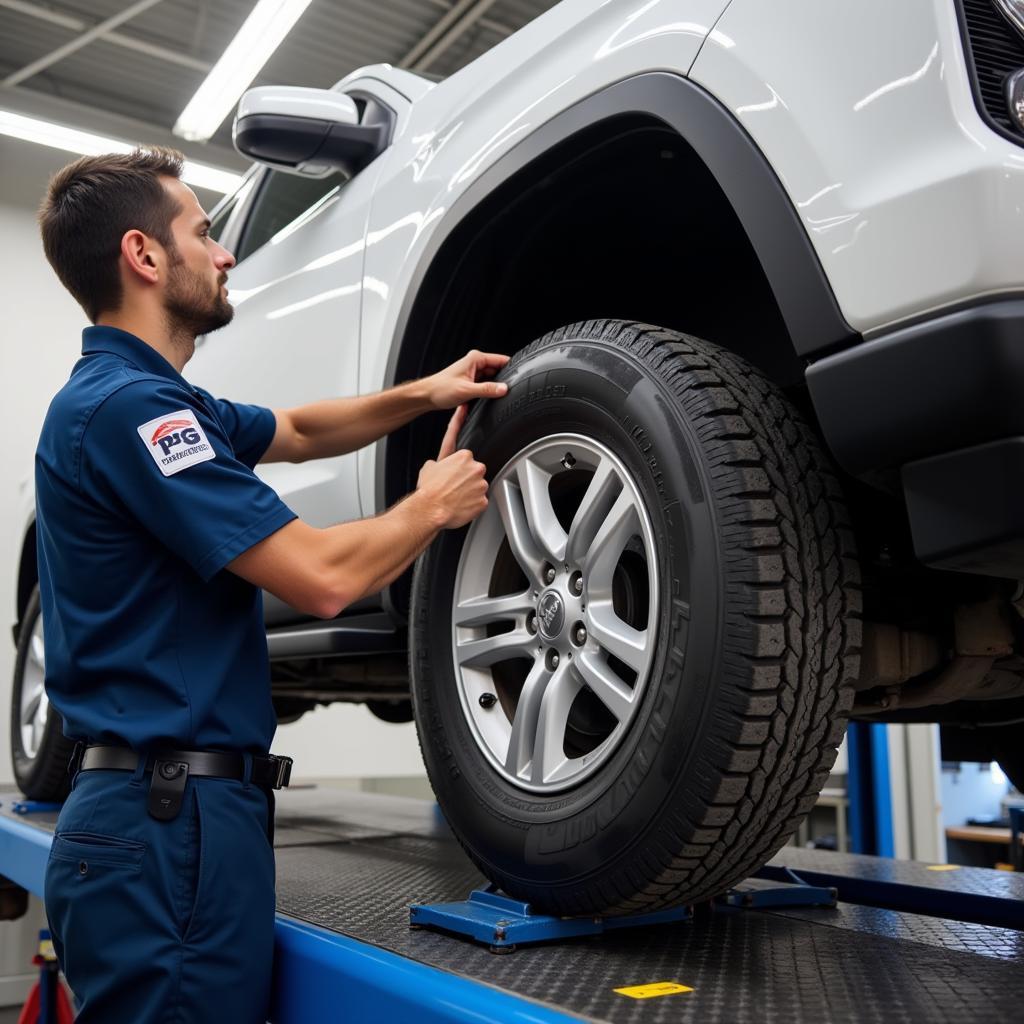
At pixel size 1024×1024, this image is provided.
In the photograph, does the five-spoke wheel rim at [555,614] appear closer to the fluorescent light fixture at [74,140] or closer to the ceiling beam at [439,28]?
the fluorescent light fixture at [74,140]

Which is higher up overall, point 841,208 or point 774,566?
point 841,208

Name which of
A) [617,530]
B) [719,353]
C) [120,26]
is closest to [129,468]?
[617,530]

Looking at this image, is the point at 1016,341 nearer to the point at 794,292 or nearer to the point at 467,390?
the point at 794,292

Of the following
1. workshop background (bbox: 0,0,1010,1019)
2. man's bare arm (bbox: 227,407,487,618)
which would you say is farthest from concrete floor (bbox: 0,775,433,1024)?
man's bare arm (bbox: 227,407,487,618)

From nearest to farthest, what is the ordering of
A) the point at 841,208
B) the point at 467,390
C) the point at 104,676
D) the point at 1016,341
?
1. the point at 1016,341
2. the point at 841,208
3. the point at 104,676
4. the point at 467,390

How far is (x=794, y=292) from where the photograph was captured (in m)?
0.98

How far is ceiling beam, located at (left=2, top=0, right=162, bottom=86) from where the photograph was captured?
18.6 ft

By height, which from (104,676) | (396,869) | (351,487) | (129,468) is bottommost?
(396,869)

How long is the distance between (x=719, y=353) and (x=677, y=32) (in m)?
0.35

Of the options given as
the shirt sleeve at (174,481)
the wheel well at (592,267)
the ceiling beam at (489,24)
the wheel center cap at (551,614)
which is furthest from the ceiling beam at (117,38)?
the wheel center cap at (551,614)

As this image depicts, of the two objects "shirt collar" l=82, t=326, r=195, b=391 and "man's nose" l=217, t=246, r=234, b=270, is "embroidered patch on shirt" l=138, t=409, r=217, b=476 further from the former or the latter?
"man's nose" l=217, t=246, r=234, b=270

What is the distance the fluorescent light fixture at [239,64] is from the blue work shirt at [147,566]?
13.5 feet

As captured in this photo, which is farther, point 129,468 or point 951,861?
point 951,861

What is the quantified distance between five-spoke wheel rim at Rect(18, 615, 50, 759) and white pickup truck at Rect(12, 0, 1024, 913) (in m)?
1.51
